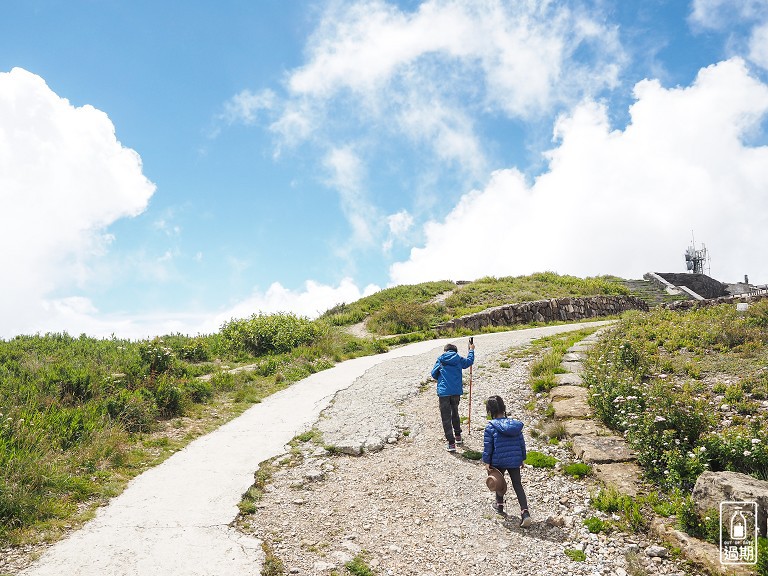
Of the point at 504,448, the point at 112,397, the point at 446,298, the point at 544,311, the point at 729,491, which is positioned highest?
the point at 446,298

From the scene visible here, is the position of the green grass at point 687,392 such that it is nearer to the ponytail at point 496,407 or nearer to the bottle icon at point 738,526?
the bottle icon at point 738,526

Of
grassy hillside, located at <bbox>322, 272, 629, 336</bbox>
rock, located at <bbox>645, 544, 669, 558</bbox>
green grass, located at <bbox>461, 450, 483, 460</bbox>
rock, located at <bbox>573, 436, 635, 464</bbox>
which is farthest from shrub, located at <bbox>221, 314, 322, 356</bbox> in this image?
rock, located at <bbox>645, 544, 669, 558</bbox>

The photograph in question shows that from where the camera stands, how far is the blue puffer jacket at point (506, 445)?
7.07 m

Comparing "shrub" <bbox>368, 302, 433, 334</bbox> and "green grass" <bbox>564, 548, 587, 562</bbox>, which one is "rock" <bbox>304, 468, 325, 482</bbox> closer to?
"green grass" <bbox>564, 548, 587, 562</bbox>

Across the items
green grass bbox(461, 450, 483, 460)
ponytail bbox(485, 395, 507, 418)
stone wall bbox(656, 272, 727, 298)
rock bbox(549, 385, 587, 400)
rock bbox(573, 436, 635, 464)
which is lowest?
green grass bbox(461, 450, 483, 460)

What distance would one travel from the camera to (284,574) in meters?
5.72

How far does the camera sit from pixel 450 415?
31.8 feet

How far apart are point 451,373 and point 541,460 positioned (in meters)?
2.24

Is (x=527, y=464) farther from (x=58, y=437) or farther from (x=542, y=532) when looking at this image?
(x=58, y=437)

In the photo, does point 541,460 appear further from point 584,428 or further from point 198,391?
point 198,391

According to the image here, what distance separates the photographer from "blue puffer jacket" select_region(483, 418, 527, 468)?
7.07 meters

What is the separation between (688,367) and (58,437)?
43.2 feet

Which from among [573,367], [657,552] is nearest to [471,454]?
[657,552]

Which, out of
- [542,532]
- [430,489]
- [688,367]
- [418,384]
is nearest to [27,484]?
[430,489]
